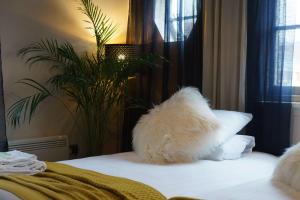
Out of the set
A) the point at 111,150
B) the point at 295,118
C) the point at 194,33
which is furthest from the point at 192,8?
the point at 111,150

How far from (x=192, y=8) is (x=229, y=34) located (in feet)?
1.27

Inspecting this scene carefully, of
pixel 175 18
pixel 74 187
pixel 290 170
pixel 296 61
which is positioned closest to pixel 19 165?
pixel 74 187

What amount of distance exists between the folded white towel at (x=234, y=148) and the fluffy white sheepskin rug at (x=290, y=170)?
55 cm

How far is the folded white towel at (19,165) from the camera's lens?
5.71 feet

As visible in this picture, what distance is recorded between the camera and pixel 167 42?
315 centimetres

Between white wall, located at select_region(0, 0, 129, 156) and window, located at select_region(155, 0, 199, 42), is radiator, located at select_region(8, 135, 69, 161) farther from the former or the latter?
window, located at select_region(155, 0, 199, 42)

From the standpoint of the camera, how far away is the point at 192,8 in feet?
9.63

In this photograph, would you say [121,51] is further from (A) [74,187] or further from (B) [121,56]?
(A) [74,187]

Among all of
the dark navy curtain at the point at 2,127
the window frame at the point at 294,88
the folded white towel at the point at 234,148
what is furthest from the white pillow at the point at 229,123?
the dark navy curtain at the point at 2,127

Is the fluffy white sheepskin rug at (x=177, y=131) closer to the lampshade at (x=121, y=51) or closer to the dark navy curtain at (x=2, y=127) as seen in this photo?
the lampshade at (x=121, y=51)

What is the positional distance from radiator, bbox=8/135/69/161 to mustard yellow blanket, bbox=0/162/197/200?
1.50 metres

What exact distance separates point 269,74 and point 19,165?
5.21 feet

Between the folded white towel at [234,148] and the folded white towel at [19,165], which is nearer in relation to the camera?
the folded white towel at [19,165]

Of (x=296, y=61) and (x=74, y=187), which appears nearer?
(x=74, y=187)
